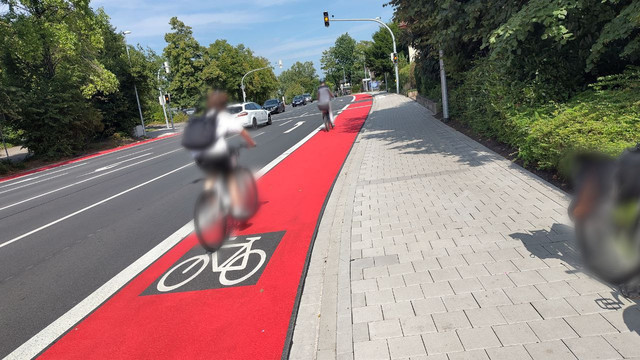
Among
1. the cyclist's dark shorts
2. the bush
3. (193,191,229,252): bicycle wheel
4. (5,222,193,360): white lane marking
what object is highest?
the cyclist's dark shorts

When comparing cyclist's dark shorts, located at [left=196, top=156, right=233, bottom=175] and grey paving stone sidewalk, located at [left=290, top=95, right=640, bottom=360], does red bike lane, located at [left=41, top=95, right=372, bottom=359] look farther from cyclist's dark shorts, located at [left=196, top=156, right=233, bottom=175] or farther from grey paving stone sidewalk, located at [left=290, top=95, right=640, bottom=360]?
cyclist's dark shorts, located at [left=196, top=156, right=233, bottom=175]

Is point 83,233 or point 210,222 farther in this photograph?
point 83,233

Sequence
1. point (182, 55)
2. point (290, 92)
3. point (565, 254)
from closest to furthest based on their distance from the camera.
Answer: point (182, 55), point (565, 254), point (290, 92)

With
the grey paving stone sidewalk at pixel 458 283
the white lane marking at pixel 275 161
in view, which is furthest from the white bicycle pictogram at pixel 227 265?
the white lane marking at pixel 275 161

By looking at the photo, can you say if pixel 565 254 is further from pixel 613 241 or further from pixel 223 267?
pixel 223 267

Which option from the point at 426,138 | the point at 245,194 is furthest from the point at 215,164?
the point at 426,138

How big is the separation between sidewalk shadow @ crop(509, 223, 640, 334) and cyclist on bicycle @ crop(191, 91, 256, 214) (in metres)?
3.72

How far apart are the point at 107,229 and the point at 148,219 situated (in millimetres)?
951

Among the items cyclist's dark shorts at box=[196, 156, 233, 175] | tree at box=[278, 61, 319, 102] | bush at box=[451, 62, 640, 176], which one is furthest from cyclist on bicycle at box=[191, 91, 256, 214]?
bush at box=[451, 62, 640, 176]

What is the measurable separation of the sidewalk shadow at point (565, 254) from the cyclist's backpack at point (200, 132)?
381cm

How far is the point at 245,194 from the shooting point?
128cm

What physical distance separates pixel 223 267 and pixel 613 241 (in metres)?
6.63

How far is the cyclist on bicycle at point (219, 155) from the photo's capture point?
1.16m

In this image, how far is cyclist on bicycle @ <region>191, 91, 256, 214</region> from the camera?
1.16m
